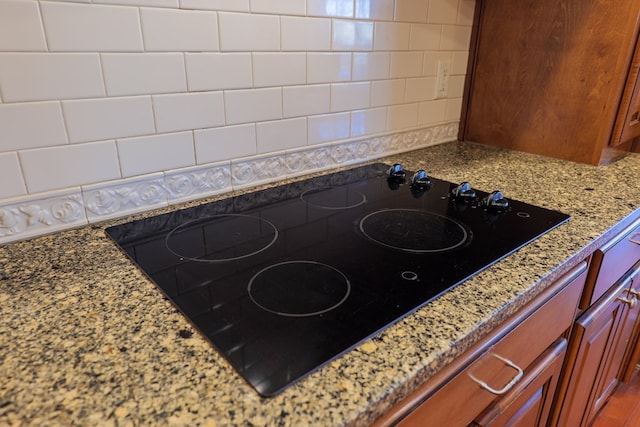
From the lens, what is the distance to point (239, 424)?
0.44 meters

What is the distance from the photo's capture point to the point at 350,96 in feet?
4.13

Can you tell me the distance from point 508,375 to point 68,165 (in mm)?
903

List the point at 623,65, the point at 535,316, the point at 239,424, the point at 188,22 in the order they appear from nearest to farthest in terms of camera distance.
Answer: the point at 239,424
the point at 535,316
the point at 188,22
the point at 623,65

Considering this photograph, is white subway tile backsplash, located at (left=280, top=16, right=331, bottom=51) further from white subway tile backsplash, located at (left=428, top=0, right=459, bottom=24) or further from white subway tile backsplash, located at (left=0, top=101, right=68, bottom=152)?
white subway tile backsplash, located at (left=0, top=101, right=68, bottom=152)

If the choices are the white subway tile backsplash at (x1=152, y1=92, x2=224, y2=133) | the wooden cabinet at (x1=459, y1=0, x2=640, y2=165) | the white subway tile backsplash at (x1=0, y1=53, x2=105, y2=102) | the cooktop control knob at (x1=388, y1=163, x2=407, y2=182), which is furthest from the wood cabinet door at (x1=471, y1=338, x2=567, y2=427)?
the white subway tile backsplash at (x1=0, y1=53, x2=105, y2=102)

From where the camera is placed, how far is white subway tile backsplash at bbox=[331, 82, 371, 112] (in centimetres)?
122

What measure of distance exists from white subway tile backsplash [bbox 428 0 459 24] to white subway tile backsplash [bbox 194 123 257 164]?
727mm

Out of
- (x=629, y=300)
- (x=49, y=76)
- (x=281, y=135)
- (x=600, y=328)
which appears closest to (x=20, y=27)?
(x=49, y=76)

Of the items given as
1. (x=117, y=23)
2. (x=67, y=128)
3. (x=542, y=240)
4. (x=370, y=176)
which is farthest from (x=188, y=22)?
(x=542, y=240)

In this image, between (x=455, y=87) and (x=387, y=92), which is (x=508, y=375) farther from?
(x=455, y=87)

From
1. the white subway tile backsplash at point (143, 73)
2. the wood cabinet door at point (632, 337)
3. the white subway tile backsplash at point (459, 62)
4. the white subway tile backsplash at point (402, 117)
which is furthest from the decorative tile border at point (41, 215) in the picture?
the wood cabinet door at point (632, 337)

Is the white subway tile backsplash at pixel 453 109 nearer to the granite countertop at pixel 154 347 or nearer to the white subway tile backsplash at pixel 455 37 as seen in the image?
the white subway tile backsplash at pixel 455 37

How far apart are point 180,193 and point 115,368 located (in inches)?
21.8

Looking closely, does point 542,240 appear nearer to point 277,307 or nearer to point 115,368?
point 277,307
